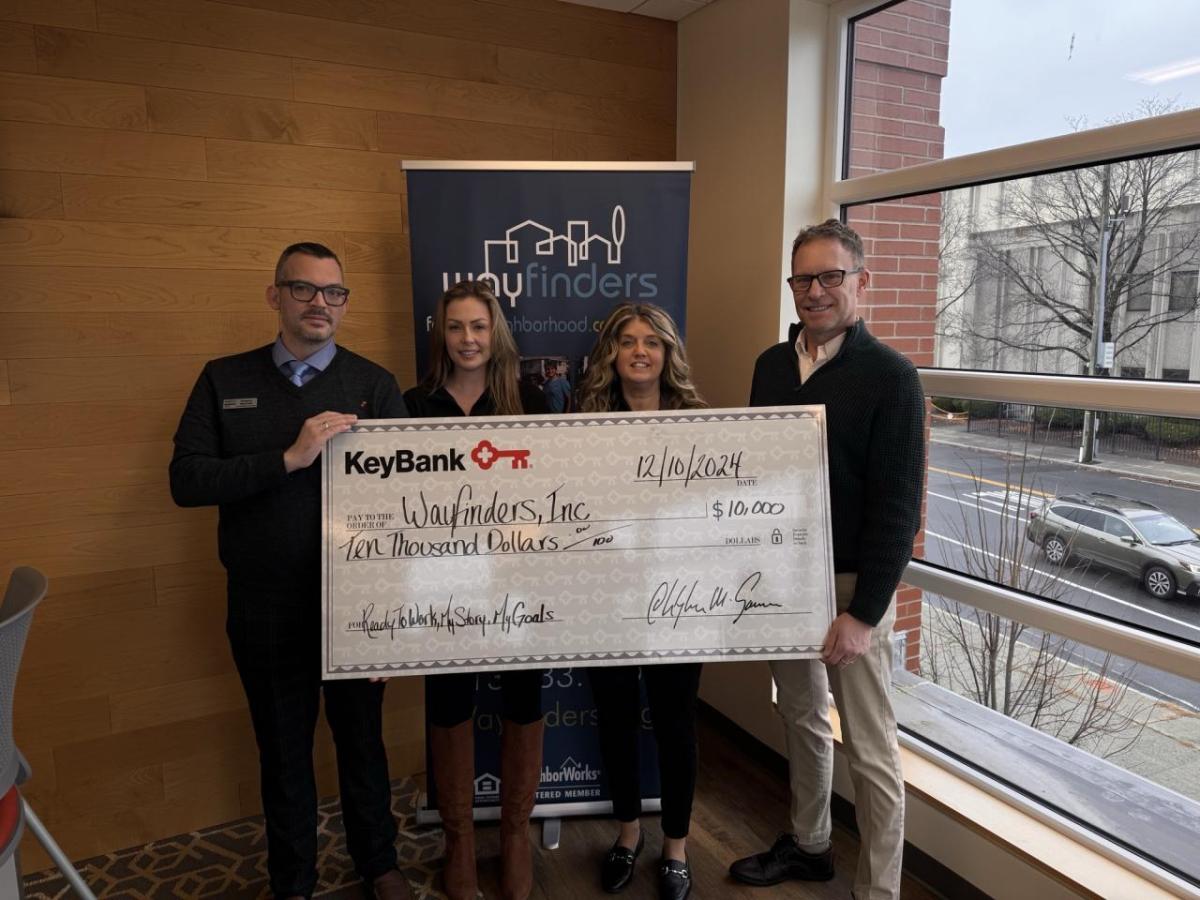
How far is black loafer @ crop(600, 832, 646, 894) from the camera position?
2271 millimetres

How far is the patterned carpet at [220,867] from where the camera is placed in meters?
2.32

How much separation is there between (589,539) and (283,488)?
2.49ft

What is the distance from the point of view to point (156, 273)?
7.86 ft

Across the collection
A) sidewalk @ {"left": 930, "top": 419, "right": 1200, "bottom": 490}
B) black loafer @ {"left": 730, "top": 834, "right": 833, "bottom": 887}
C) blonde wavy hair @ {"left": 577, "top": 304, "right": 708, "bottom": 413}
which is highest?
blonde wavy hair @ {"left": 577, "top": 304, "right": 708, "bottom": 413}

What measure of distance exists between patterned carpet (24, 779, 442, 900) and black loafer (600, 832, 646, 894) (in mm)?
491

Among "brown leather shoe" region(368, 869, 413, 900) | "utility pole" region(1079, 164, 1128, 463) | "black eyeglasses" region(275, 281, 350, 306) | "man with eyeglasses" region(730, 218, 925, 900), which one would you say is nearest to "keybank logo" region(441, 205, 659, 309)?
"black eyeglasses" region(275, 281, 350, 306)

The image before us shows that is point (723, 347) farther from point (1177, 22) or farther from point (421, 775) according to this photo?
point (421, 775)

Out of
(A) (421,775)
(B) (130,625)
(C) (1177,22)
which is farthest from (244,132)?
(C) (1177,22)

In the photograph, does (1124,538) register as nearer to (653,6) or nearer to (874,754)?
(874,754)

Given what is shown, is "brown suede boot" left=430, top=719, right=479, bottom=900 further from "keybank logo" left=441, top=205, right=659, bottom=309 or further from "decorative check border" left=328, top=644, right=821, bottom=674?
"keybank logo" left=441, top=205, right=659, bottom=309

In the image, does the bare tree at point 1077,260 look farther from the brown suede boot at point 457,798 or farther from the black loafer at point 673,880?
the brown suede boot at point 457,798

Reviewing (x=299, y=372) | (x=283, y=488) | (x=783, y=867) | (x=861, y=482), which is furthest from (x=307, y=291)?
(x=783, y=867)

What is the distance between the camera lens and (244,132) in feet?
8.11
